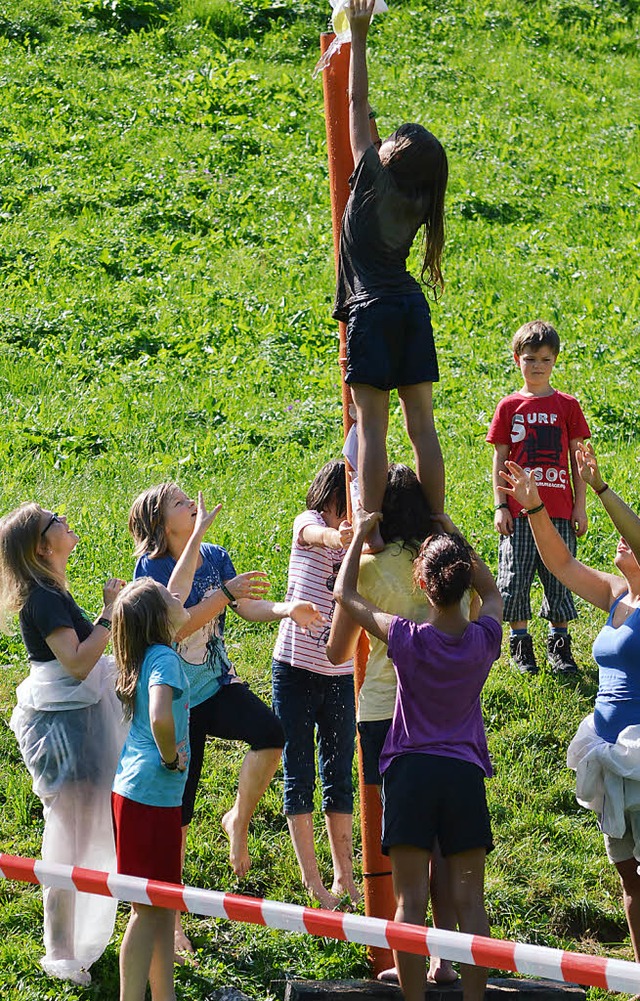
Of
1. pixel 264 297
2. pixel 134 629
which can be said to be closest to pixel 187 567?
pixel 134 629

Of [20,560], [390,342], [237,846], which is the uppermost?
[390,342]

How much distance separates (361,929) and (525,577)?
354cm

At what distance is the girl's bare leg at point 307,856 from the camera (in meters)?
5.83

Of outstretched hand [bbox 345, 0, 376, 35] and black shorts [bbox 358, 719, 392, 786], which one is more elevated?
outstretched hand [bbox 345, 0, 376, 35]

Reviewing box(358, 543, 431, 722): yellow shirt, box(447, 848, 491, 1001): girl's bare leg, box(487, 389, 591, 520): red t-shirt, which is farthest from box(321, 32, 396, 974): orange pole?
box(487, 389, 591, 520): red t-shirt

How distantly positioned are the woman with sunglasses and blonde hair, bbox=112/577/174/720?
0.38m

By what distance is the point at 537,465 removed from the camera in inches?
291

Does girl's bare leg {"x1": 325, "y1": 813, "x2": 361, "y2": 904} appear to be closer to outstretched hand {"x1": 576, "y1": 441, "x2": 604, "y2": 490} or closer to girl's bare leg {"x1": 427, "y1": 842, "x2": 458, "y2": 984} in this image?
girl's bare leg {"x1": 427, "y1": 842, "x2": 458, "y2": 984}

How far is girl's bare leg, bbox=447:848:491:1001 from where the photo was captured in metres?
4.52

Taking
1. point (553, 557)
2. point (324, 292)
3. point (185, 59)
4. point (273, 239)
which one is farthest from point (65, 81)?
point (553, 557)

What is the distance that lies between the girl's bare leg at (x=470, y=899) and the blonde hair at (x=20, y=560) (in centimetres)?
195

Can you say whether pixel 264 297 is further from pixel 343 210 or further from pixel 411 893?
pixel 411 893

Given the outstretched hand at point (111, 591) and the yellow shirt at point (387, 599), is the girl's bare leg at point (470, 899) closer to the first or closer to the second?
the yellow shirt at point (387, 599)

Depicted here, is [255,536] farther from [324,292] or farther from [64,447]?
[324,292]
